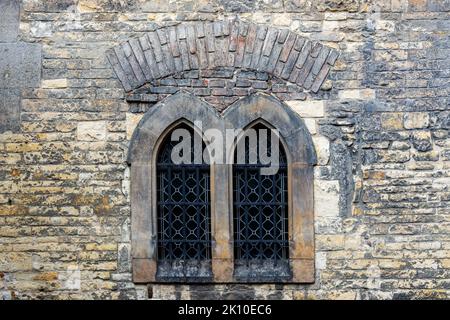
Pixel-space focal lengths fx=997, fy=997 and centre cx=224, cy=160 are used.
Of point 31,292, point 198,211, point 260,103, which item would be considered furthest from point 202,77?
point 31,292

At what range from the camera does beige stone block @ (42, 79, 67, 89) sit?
9.38 m

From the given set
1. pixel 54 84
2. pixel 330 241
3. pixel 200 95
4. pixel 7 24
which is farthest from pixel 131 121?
pixel 330 241

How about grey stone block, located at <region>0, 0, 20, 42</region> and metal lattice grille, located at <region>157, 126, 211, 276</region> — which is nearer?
grey stone block, located at <region>0, 0, 20, 42</region>

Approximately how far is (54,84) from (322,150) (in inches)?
102

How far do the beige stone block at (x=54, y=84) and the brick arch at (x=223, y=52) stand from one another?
49 cm

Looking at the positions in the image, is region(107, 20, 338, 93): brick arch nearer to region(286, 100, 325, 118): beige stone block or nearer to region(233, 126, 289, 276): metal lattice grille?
region(286, 100, 325, 118): beige stone block

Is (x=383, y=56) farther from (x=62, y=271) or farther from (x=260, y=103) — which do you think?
(x=62, y=271)

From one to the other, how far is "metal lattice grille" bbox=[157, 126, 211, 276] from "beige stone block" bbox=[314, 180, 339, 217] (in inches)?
41.2

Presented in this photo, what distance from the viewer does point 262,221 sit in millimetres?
9492

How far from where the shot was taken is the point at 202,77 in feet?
30.8

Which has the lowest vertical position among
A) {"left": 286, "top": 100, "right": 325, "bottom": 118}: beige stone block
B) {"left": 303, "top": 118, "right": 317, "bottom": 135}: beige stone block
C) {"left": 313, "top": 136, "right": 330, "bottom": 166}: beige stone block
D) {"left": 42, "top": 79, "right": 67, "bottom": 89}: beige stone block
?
{"left": 313, "top": 136, "right": 330, "bottom": 166}: beige stone block

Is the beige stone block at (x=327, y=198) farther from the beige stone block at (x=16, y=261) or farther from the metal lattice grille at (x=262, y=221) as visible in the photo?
the beige stone block at (x=16, y=261)

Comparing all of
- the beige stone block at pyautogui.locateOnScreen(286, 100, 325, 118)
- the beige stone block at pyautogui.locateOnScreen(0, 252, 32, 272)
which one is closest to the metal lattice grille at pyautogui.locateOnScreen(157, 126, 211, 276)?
the beige stone block at pyautogui.locateOnScreen(286, 100, 325, 118)

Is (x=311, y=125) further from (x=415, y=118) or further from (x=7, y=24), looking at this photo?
(x=7, y=24)
